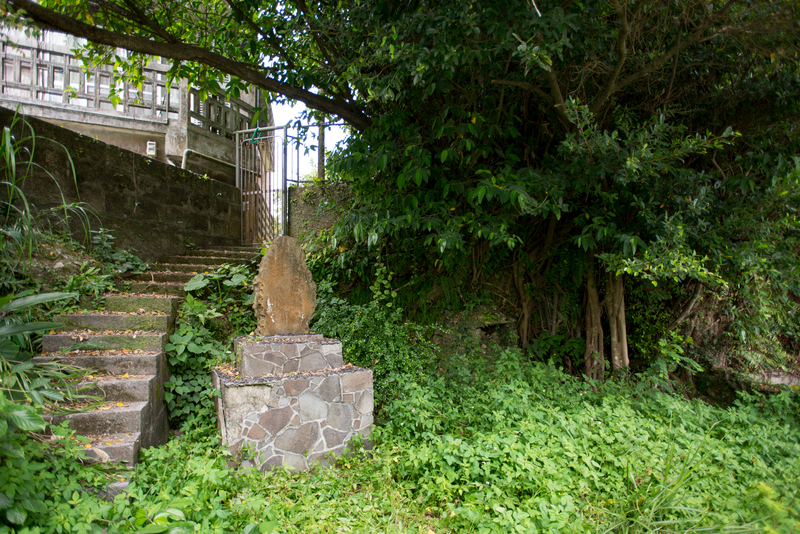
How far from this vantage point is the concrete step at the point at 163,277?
4.67m

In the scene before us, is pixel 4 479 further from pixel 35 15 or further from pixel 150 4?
pixel 150 4

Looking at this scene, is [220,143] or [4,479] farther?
[220,143]

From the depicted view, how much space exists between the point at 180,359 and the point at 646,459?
12.0 feet

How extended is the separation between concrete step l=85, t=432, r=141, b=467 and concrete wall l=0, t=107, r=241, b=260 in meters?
2.84

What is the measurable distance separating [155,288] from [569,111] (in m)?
4.40

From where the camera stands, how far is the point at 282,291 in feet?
11.8

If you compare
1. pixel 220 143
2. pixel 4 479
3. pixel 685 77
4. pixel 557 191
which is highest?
pixel 220 143

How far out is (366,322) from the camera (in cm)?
443

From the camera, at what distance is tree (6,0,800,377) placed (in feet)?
9.82

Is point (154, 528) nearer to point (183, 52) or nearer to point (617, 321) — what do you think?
point (183, 52)

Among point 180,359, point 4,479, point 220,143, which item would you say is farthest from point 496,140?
point 220,143

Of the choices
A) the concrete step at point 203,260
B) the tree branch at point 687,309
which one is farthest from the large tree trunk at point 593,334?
the concrete step at point 203,260

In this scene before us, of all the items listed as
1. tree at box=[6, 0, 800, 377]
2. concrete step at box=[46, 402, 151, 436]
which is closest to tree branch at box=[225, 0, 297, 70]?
tree at box=[6, 0, 800, 377]

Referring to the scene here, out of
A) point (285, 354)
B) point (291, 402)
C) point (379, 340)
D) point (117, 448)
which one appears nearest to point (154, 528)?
point (117, 448)
